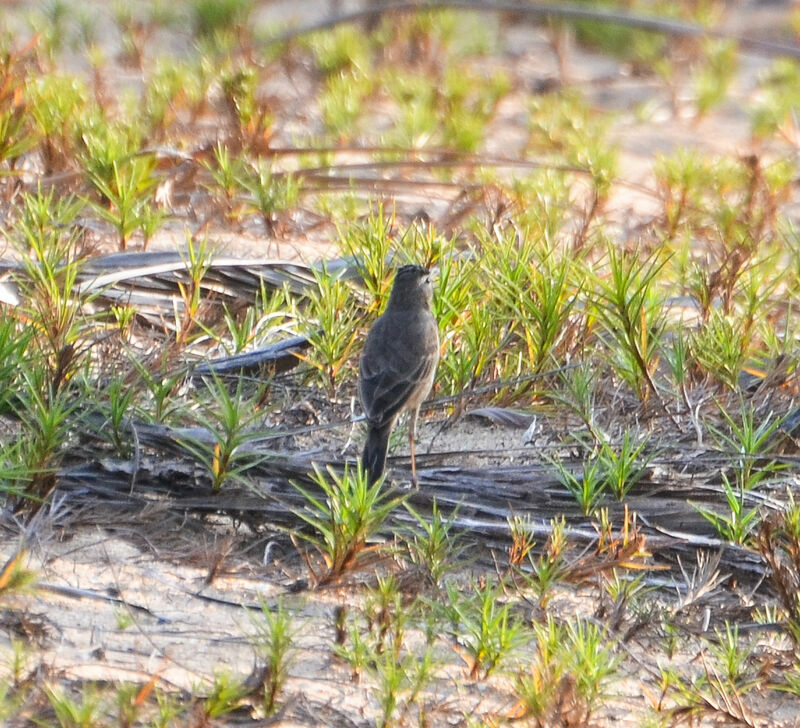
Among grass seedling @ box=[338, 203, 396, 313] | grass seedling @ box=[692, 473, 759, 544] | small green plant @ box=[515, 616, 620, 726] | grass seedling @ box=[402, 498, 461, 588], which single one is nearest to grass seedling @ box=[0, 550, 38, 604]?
grass seedling @ box=[402, 498, 461, 588]

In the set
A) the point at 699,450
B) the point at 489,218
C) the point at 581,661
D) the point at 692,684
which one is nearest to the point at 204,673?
the point at 581,661

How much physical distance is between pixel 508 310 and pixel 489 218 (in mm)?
1011

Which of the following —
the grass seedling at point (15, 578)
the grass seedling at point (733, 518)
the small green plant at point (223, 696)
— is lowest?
the grass seedling at point (733, 518)

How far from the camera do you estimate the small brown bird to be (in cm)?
439

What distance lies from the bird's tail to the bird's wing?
0.03 meters

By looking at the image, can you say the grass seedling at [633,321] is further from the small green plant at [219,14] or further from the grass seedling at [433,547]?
the small green plant at [219,14]

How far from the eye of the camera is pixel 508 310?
203 inches

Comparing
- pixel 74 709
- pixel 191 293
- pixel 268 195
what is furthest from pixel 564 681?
pixel 268 195

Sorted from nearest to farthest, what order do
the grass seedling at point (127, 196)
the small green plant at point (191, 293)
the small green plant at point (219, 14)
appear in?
the small green plant at point (191, 293)
the grass seedling at point (127, 196)
the small green plant at point (219, 14)

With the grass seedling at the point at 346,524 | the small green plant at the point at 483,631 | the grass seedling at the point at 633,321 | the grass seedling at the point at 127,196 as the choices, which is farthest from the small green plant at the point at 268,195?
the small green plant at the point at 483,631

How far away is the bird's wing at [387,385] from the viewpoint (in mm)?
4410

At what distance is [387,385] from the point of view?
4.45 metres

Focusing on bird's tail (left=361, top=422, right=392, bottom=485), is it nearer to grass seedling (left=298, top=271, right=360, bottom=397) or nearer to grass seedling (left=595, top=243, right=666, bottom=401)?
grass seedling (left=298, top=271, right=360, bottom=397)

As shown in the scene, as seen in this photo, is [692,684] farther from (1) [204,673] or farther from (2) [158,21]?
(2) [158,21]
